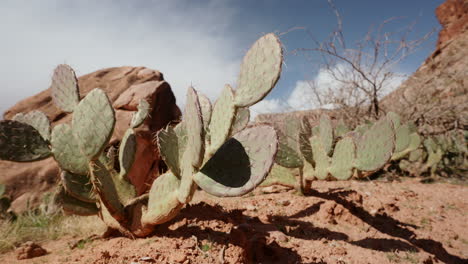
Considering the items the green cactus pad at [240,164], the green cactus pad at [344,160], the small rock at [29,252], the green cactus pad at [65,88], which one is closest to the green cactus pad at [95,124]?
the green cactus pad at [65,88]

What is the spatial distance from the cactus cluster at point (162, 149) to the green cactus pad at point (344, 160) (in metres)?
1.21

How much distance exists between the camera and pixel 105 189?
1777mm

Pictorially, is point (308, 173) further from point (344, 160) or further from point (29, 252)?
point (29, 252)

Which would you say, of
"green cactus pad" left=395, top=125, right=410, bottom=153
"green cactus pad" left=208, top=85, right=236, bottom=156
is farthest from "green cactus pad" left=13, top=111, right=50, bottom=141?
"green cactus pad" left=395, top=125, right=410, bottom=153

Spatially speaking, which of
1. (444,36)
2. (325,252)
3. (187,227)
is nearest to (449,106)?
(325,252)

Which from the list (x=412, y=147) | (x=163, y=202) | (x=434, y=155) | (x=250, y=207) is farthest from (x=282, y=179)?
(x=434, y=155)

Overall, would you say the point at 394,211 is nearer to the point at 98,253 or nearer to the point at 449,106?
the point at 98,253

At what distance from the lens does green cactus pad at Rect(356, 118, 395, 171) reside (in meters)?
2.22

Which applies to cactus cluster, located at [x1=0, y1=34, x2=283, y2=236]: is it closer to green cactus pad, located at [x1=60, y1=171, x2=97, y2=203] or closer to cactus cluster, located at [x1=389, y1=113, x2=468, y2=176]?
green cactus pad, located at [x1=60, y1=171, x2=97, y2=203]

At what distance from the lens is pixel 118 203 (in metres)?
1.85

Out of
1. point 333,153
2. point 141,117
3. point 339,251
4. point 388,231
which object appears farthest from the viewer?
point 333,153

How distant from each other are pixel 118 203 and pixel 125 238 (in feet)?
0.76

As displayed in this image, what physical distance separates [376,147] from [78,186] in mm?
2183

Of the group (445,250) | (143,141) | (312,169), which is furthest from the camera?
(143,141)
